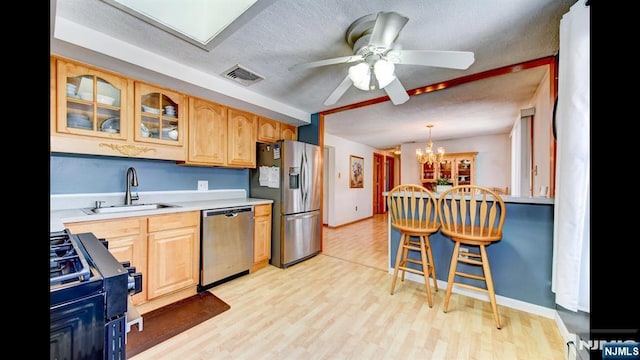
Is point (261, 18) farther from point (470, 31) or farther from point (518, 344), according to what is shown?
point (518, 344)

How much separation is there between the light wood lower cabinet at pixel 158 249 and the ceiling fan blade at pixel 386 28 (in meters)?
2.10

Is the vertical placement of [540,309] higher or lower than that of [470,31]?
lower

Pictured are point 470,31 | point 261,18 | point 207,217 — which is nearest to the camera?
point 261,18

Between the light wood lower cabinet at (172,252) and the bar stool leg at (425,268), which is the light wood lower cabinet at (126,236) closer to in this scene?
the light wood lower cabinet at (172,252)

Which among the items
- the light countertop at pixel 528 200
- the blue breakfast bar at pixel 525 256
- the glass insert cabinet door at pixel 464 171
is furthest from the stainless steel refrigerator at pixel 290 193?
the glass insert cabinet door at pixel 464 171

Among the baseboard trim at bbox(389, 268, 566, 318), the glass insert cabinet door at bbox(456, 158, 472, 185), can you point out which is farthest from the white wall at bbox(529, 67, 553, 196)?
the glass insert cabinet door at bbox(456, 158, 472, 185)

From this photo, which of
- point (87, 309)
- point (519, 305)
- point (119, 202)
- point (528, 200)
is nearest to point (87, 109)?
point (119, 202)

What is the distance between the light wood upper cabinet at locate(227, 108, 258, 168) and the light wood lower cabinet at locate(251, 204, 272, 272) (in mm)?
617

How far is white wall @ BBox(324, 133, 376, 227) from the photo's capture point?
17.9ft

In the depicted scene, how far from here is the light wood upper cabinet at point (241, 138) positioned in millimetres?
2837

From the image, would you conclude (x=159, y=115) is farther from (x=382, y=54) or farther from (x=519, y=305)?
(x=519, y=305)
